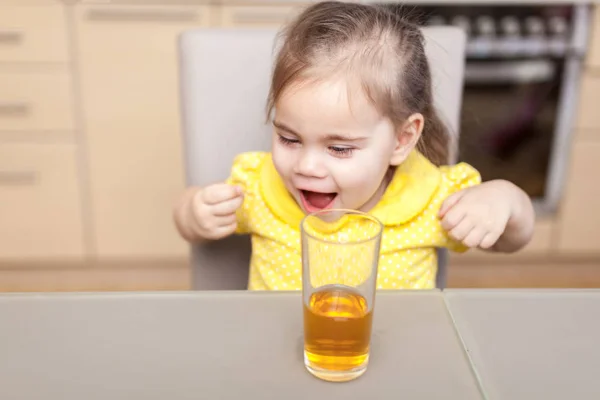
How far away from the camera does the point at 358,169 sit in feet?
3.08

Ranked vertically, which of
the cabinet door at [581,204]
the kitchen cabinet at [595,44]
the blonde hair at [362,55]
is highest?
the blonde hair at [362,55]

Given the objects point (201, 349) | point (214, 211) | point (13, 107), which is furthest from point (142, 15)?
point (201, 349)

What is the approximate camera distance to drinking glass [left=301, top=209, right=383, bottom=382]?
625 mm

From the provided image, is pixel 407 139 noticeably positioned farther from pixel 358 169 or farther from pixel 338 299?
pixel 338 299

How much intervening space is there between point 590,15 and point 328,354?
5.83 feet

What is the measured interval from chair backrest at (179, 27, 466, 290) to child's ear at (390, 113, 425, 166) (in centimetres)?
11

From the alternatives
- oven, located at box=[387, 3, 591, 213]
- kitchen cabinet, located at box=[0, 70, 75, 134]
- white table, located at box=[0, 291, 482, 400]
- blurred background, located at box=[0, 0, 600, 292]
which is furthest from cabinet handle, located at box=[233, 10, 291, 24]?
white table, located at box=[0, 291, 482, 400]

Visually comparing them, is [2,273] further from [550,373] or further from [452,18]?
[550,373]

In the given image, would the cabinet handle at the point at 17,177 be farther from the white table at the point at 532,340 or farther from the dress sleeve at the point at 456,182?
the white table at the point at 532,340

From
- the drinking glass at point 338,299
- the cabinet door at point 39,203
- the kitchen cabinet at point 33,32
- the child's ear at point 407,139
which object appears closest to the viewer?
the drinking glass at point 338,299

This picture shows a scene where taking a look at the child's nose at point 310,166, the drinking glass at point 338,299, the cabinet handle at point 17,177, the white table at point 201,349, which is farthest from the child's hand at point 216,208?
the cabinet handle at point 17,177

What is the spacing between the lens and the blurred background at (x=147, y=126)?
207 centimetres

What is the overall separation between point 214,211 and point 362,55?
279 millimetres

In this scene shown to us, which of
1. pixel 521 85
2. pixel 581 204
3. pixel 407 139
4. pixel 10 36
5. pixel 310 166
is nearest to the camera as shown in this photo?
pixel 310 166
